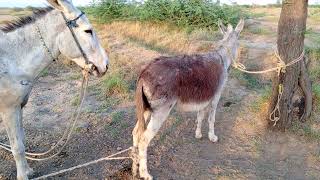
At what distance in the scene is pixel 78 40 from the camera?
422cm

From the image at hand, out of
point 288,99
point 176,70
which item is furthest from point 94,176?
point 288,99

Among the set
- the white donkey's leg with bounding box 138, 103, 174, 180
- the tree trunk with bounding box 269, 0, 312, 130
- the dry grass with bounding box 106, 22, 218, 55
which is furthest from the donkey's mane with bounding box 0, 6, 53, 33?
the dry grass with bounding box 106, 22, 218, 55

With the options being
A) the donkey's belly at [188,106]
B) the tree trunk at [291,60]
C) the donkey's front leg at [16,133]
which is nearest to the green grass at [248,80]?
the tree trunk at [291,60]

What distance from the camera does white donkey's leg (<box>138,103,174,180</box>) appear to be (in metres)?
4.85

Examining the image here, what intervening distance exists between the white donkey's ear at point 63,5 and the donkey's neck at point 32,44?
0.13 metres

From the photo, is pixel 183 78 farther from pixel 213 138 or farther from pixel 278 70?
pixel 278 70

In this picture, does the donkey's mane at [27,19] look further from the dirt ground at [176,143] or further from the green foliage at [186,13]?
the green foliage at [186,13]

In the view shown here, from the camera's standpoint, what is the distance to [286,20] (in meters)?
5.92

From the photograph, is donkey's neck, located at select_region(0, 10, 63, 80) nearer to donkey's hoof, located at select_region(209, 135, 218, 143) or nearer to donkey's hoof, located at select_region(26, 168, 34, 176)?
donkey's hoof, located at select_region(26, 168, 34, 176)

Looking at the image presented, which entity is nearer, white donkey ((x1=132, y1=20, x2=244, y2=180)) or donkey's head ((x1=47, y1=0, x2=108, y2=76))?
donkey's head ((x1=47, y1=0, x2=108, y2=76))

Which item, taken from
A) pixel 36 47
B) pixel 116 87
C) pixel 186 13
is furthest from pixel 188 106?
pixel 186 13

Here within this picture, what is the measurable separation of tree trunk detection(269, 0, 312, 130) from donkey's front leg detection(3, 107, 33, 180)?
389cm

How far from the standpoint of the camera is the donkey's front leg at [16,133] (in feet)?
14.0

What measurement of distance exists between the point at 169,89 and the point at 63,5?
1.67 m
